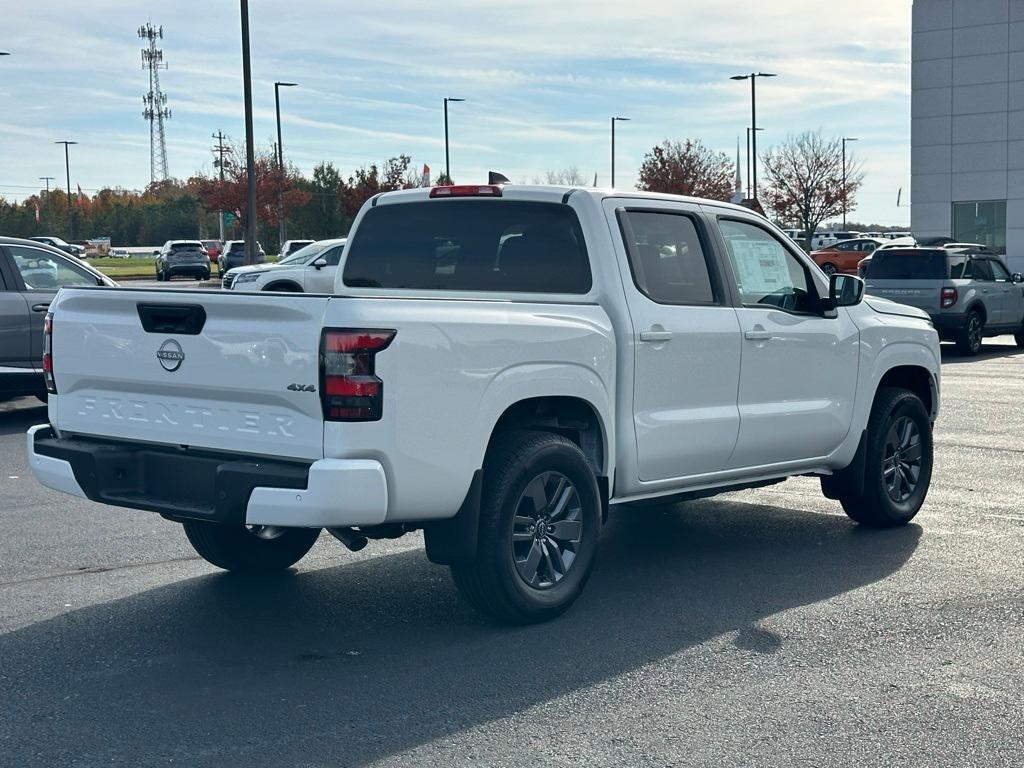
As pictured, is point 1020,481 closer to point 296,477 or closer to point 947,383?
point 296,477

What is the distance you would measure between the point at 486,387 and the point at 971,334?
18.5 m

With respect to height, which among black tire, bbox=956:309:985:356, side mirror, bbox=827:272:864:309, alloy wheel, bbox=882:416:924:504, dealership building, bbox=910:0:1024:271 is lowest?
black tire, bbox=956:309:985:356

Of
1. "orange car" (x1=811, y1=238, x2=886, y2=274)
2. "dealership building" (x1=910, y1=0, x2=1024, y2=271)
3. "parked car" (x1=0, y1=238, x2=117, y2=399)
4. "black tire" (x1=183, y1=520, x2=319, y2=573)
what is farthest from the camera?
"orange car" (x1=811, y1=238, x2=886, y2=274)

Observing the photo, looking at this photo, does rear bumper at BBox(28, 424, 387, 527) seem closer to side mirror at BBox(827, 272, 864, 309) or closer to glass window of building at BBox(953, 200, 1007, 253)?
side mirror at BBox(827, 272, 864, 309)

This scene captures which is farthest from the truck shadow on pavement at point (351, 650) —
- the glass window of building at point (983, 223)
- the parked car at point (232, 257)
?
the parked car at point (232, 257)

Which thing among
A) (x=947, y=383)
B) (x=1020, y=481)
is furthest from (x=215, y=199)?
(x=1020, y=481)

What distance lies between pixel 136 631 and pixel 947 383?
13.4m

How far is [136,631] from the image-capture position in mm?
5922

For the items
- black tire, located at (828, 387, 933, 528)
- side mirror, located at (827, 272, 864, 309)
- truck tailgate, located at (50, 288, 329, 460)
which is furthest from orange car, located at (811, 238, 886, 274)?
truck tailgate, located at (50, 288, 329, 460)

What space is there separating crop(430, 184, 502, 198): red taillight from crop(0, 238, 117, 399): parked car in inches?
277

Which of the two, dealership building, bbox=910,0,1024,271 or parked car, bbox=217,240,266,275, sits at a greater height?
dealership building, bbox=910,0,1024,271

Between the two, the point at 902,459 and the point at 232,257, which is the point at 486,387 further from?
the point at 232,257

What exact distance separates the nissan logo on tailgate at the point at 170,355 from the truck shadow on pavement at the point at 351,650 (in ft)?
3.79

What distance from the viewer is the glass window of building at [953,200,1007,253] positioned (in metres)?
51.2
